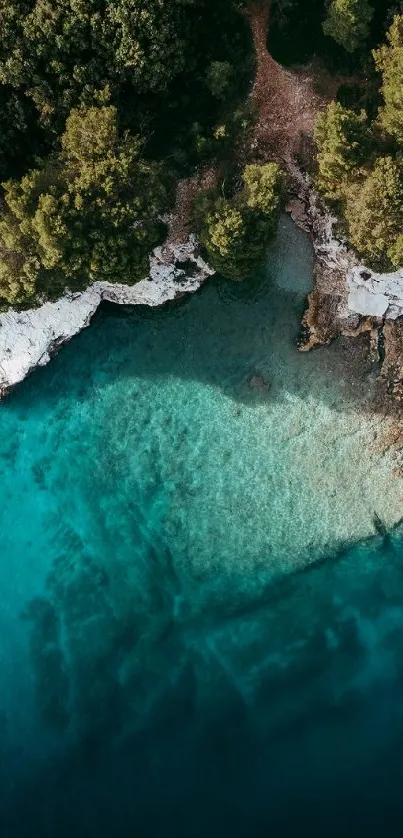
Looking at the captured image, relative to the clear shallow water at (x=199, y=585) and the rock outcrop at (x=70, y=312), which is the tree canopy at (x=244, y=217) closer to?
the rock outcrop at (x=70, y=312)

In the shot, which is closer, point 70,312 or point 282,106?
point 282,106

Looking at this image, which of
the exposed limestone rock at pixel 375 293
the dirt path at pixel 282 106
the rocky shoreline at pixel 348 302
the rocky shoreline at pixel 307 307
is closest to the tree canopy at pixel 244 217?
the dirt path at pixel 282 106

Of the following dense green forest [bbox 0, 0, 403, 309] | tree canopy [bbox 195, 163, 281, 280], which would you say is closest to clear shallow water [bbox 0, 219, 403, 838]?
tree canopy [bbox 195, 163, 281, 280]

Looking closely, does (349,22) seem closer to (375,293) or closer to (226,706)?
(375,293)

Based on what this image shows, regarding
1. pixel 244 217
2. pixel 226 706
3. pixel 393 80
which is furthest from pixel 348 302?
pixel 226 706

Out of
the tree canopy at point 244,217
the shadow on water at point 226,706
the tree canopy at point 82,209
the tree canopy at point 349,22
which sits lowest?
the shadow on water at point 226,706
